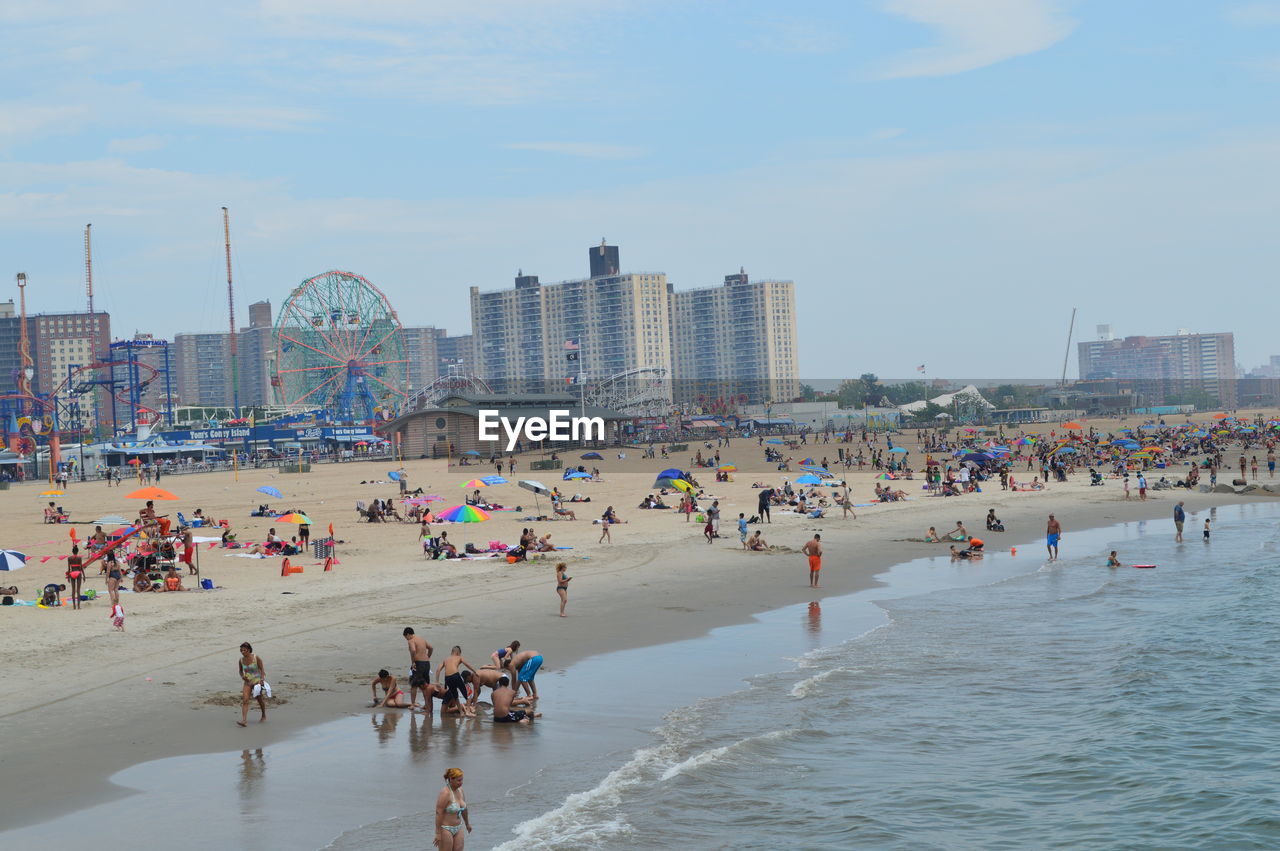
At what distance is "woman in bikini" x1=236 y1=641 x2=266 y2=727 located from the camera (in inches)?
503

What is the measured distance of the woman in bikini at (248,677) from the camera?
12766 mm

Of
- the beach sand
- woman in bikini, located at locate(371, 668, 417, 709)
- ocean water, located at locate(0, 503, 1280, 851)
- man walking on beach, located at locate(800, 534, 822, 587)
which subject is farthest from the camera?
man walking on beach, located at locate(800, 534, 822, 587)

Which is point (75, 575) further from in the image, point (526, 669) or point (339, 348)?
point (339, 348)

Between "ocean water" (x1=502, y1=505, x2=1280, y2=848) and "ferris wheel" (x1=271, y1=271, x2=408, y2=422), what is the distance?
9048cm

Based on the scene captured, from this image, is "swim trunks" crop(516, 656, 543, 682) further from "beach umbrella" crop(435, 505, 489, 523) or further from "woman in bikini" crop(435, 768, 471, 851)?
"beach umbrella" crop(435, 505, 489, 523)

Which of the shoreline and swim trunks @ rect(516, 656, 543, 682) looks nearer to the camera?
the shoreline

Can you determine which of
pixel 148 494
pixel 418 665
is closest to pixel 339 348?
pixel 148 494

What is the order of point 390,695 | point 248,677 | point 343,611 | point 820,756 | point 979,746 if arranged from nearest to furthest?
1. point 820,756
2. point 248,677
3. point 979,746
4. point 390,695
5. point 343,611

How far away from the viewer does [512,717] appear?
13.4m

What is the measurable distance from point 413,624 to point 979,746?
944 cm

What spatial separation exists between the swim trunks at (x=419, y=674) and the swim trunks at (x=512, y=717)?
1.11 m

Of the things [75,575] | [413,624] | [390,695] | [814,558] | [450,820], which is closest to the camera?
[450,820]

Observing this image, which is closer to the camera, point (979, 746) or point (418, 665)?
point (979, 746)

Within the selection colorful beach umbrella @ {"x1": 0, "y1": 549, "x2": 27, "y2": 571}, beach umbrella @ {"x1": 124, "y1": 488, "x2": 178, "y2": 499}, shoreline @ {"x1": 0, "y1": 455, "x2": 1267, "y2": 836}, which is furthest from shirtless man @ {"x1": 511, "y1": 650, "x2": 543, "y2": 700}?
beach umbrella @ {"x1": 124, "y1": 488, "x2": 178, "y2": 499}
